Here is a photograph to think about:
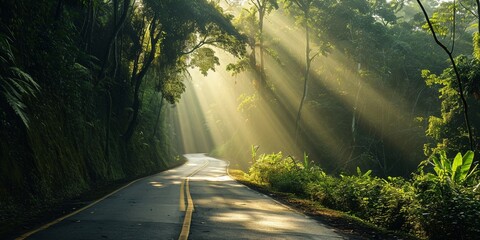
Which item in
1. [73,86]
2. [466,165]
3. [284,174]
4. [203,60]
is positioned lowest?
[284,174]

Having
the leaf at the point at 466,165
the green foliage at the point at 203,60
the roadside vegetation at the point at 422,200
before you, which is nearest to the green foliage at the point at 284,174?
the roadside vegetation at the point at 422,200

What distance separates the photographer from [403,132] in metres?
36.6

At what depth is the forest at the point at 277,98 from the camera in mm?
11289

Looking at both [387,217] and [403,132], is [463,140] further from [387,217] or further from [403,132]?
[403,132]

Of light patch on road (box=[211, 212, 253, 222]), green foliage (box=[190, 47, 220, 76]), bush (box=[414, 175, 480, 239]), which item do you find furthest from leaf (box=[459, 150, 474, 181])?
green foliage (box=[190, 47, 220, 76])

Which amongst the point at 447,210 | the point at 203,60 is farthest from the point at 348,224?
the point at 203,60

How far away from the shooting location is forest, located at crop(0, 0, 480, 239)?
1129 cm

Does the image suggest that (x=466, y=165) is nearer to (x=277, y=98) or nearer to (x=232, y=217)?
(x=232, y=217)

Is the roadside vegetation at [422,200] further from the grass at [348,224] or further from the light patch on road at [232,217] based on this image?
the light patch on road at [232,217]

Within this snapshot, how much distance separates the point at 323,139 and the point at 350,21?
11.7 meters

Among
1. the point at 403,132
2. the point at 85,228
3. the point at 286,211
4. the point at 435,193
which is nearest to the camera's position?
the point at 85,228

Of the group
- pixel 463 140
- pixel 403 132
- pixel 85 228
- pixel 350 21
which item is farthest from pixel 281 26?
pixel 85 228

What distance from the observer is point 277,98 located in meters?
41.2

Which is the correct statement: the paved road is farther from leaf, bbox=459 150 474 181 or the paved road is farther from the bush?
leaf, bbox=459 150 474 181
